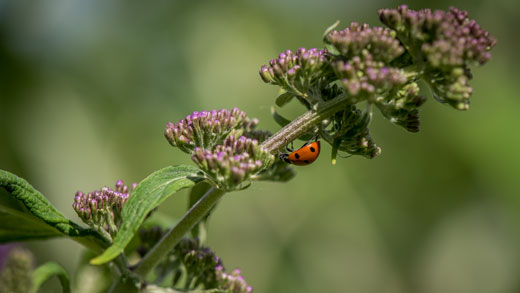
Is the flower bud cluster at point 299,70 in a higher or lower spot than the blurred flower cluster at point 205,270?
higher

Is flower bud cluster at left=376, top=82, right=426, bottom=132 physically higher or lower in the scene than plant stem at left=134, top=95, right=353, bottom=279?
lower

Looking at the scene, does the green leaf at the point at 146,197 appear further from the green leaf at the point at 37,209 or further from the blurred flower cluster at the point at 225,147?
the green leaf at the point at 37,209

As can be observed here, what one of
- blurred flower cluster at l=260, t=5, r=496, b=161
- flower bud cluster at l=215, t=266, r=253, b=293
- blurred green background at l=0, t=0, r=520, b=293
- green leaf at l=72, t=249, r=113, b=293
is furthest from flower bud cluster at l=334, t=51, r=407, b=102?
blurred green background at l=0, t=0, r=520, b=293

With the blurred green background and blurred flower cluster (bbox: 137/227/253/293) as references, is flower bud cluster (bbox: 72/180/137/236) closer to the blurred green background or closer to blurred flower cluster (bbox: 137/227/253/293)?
blurred flower cluster (bbox: 137/227/253/293)

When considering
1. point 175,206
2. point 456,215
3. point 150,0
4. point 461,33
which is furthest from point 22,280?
point 456,215

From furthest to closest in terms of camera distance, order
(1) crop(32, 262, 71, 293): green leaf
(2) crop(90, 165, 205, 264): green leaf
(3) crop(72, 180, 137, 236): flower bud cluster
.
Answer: (1) crop(32, 262, 71, 293): green leaf
(3) crop(72, 180, 137, 236): flower bud cluster
(2) crop(90, 165, 205, 264): green leaf

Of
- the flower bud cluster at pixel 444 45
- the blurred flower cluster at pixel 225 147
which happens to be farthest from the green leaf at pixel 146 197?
the flower bud cluster at pixel 444 45
